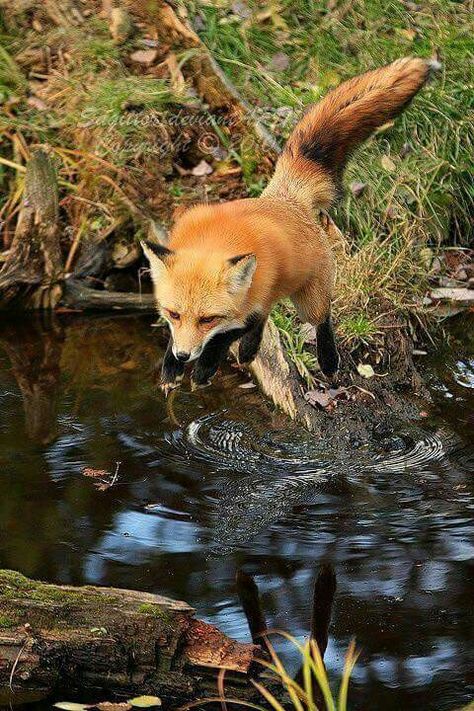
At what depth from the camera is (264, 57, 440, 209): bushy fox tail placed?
245 inches

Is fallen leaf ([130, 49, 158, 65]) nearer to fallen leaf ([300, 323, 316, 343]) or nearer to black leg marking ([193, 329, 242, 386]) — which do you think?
fallen leaf ([300, 323, 316, 343])

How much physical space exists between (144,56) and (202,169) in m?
1.45

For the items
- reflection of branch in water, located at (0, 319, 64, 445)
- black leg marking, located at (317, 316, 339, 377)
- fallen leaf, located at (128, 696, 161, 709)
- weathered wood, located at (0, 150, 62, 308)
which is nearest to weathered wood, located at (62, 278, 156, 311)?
weathered wood, located at (0, 150, 62, 308)

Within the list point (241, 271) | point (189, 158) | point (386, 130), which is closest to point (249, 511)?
point (241, 271)

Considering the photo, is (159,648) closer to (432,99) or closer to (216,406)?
(216,406)

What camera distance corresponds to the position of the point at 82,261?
30.0 ft

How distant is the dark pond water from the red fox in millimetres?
740

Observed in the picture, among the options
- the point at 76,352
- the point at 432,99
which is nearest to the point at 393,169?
the point at 432,99

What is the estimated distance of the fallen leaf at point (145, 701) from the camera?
13.3ft

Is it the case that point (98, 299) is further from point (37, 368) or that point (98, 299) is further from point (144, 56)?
point (144, 56)

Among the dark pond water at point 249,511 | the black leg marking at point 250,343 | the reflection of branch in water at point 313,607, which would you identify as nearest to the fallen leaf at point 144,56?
the dark pond water at point 249,511

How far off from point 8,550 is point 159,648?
1492mm

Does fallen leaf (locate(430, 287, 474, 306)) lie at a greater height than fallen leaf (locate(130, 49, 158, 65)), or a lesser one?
lesser

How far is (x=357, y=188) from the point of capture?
Result: 9086mm
